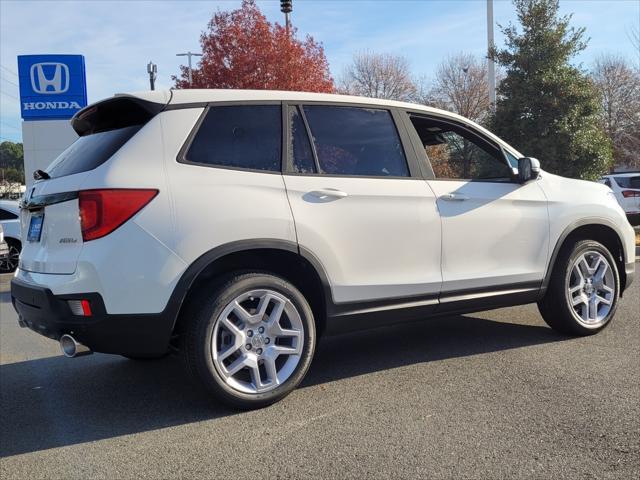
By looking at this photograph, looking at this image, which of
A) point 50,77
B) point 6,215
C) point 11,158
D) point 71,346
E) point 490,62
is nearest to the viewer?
point 71,346

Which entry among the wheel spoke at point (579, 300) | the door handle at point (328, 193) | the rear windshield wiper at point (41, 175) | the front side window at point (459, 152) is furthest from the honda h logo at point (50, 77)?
the wheel spoke at point (579, 300)

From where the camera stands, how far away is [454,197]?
4461mm

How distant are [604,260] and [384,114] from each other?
2.40m

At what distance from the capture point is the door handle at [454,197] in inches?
174

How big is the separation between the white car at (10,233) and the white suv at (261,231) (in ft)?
31.3

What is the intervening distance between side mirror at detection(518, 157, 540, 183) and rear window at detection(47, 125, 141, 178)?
116 inches

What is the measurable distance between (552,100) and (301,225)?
1076 centimetres

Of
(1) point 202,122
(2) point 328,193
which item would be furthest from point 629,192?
(1) point 202,122

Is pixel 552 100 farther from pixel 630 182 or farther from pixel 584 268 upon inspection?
pixel 584 268

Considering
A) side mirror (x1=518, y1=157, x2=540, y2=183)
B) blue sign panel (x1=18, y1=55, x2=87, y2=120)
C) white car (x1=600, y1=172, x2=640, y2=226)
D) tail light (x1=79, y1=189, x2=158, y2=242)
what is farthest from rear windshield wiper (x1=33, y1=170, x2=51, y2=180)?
blue sign panel (x1=18, y1=55, x2=87, y2=120)

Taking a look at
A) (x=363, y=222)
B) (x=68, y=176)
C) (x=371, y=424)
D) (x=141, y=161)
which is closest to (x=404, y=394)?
(x=371, y=424)

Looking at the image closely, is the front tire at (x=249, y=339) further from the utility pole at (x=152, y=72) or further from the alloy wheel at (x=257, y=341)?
the utility pole at (x=152, y=72)

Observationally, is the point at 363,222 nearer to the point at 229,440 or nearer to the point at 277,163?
the point at 277,163

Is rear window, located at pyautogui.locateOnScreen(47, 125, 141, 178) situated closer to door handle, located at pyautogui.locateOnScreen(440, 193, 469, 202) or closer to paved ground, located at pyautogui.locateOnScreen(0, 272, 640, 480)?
paved ground, located at pyautogui.locateOnScreen(0, 272, 640, 480)
